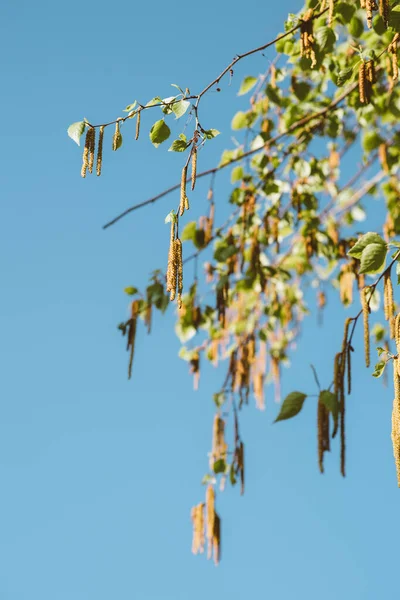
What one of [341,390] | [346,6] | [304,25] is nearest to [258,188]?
[346,6]

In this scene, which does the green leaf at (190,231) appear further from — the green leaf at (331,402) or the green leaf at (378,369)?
Answer: the green leaf at (378,369)

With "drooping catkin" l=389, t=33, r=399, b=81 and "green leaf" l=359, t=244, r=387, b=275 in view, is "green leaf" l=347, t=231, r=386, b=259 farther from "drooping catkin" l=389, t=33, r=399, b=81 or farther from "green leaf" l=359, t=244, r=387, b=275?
"drooping catkin" l=389, t=33, r=399, b=81

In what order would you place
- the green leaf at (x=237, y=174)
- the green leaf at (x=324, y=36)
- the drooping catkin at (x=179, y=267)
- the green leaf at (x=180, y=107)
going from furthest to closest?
the green leaf at (x=237, y=174), the green leaf at (x=324, y=36), the green leaf at (x=180, y=107), the drooping catkin at (x=179, y=267)

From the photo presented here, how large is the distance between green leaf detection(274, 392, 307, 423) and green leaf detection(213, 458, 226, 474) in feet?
4.17

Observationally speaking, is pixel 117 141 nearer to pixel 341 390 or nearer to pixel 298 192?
pixel 341 390

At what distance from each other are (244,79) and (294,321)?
215 cm

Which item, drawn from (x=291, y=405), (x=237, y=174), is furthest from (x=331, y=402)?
(x=237, y=174)

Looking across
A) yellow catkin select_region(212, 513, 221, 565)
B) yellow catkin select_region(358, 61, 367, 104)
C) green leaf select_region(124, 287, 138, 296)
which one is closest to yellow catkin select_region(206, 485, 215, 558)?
yellow catkin select_region(212, 513, 221, 565)

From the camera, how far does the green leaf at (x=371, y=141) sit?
3752mm

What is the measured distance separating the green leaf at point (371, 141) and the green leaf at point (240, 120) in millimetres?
862

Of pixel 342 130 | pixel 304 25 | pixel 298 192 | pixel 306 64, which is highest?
pixel 342 130

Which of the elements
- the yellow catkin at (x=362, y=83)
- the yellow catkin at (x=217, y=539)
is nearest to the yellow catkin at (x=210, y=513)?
the yellow catkin at (x=217, y=539)

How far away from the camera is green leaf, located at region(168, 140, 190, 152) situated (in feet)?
5.96

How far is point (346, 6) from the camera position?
2.40m
